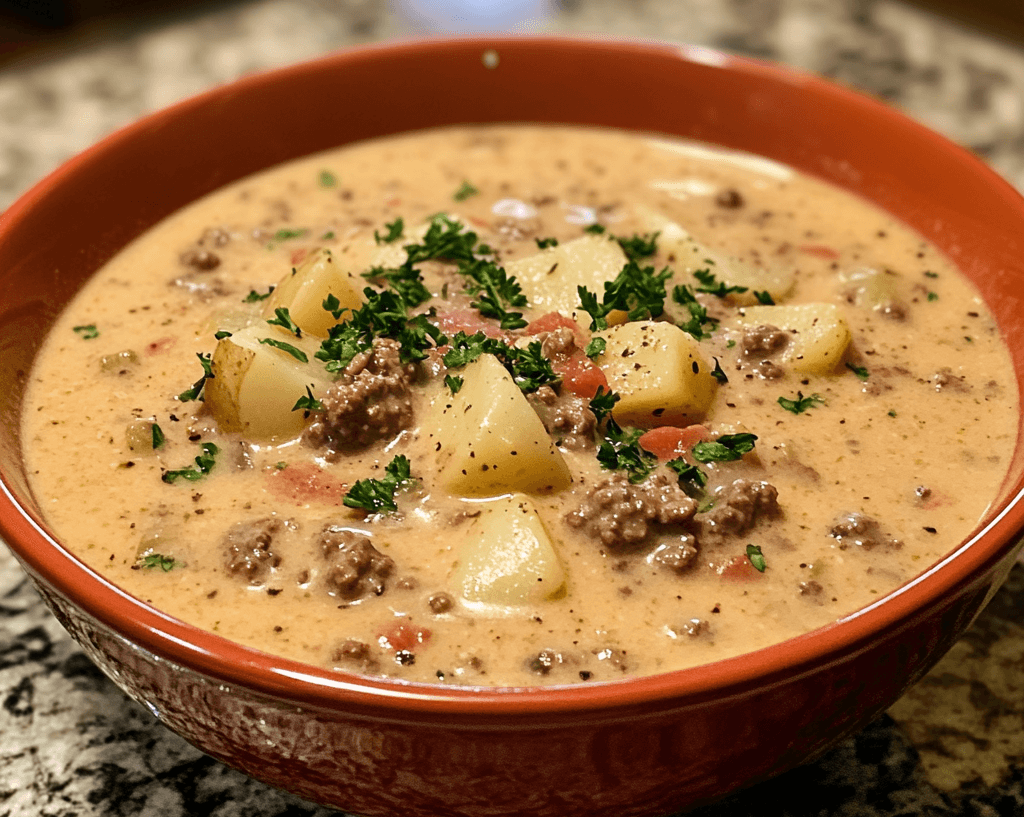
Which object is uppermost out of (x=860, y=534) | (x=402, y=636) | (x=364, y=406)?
(x=364, y=406)

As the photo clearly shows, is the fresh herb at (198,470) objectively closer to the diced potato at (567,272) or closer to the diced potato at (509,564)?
the diced potato at (509,564)

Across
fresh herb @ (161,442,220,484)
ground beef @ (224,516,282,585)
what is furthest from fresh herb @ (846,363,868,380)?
fresh herb @ (161,442,220,484)

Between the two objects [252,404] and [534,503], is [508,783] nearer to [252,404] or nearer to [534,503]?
[534,503]

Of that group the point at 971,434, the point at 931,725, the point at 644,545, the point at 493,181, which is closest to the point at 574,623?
the point at 644,545

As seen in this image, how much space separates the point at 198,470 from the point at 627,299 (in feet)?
4.32

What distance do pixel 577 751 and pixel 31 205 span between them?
241 cm

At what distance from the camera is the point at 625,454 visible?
9.49 feet

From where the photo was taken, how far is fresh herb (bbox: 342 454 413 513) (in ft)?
9.15

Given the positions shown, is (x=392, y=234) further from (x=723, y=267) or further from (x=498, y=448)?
(x=498, y=448)

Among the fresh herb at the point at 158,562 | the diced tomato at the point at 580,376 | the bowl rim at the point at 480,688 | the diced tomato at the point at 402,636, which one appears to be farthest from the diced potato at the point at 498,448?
the bowl rim at the point at 480,688

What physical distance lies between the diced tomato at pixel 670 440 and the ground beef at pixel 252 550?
0.97m

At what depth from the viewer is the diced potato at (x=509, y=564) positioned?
8.43 feet

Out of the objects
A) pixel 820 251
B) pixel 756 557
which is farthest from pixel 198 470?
pixel 820 251

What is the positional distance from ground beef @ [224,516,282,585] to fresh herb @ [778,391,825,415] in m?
1.42
